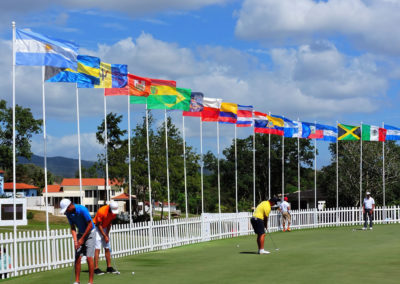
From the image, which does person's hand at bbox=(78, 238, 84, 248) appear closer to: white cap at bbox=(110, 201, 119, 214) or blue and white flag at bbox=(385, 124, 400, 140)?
white cap at bbox=(110, 201, 119, 214)

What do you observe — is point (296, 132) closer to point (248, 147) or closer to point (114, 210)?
point (114, 210)

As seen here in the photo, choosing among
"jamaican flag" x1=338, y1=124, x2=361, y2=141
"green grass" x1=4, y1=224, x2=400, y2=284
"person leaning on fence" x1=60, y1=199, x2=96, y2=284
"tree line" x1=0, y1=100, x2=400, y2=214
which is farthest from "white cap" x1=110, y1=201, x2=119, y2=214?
"tree line" x1=0, y1=100, x2=400, y2=214

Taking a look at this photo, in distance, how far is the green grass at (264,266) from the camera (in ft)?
41.1

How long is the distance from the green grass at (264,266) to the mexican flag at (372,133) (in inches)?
721

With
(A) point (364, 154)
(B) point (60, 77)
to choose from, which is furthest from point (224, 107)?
(A) point (364, 154)

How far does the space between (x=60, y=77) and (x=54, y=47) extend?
1.23 metres

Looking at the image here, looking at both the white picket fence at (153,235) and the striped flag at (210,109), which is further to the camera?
the striped flag at (210,109)

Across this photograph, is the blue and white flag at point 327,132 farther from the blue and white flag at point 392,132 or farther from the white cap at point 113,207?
the white cap at point 113,207

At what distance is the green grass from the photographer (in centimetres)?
1253

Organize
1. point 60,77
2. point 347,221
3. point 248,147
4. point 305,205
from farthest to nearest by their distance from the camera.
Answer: point 248,147, point 305,205, point 347,221, point 60,77

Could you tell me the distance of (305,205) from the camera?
77.4 m

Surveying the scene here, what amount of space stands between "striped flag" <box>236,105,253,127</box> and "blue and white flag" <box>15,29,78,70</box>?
15556 mm

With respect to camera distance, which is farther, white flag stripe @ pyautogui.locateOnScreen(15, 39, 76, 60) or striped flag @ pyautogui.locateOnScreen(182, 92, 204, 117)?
striped flag @ pyautogui.locateOnScreen(182, 92, 204, 117)

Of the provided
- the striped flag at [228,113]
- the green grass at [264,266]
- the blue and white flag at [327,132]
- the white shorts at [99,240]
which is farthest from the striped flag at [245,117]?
the white shorts at [99,240]
